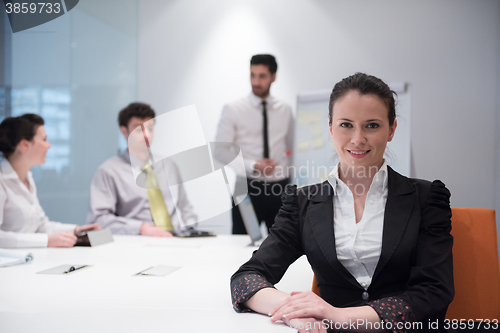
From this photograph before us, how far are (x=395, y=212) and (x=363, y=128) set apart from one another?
0.26m

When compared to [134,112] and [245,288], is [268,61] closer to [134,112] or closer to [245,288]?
[134,112]

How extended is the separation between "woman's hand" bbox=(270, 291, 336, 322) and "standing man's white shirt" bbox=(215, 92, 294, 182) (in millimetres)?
2273

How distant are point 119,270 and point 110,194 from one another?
4.46ft

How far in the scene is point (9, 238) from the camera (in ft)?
6.14

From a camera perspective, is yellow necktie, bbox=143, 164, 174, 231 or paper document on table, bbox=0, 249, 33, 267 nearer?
paper document on table, bbox=0, 249, 33, 267

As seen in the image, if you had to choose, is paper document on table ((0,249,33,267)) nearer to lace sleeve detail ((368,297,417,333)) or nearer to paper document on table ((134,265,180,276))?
paper document on table ((134,265,180,276))

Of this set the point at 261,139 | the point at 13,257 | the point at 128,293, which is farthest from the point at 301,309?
the point at 261,139

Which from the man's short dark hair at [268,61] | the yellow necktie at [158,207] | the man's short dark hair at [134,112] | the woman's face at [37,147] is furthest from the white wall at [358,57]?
the woman's face at [37,147]

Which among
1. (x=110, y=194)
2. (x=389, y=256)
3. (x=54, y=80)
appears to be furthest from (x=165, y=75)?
(x=389, y=256)

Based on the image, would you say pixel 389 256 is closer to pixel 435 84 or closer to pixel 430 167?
pixel 430 167

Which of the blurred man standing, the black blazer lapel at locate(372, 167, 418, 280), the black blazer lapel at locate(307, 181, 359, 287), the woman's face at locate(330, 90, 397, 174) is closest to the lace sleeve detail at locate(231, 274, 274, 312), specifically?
the black blazer lapel at locate(307, 181, 359, 287)

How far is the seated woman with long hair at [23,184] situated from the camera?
2.05 m

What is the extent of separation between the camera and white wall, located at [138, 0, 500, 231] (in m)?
3.22

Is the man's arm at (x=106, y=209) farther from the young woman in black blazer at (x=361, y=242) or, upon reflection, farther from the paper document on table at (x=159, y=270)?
the young woman in black blazer at (x=361, y=242)
